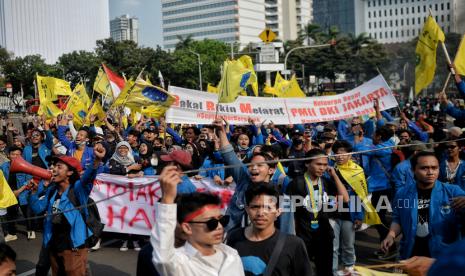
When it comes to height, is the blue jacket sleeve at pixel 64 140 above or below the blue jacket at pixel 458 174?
above

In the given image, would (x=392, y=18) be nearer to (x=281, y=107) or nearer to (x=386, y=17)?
(x=386, y=17)

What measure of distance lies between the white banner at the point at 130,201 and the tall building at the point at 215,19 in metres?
125

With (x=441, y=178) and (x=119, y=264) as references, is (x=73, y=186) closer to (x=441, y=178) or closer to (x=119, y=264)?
(x=119, y=264)

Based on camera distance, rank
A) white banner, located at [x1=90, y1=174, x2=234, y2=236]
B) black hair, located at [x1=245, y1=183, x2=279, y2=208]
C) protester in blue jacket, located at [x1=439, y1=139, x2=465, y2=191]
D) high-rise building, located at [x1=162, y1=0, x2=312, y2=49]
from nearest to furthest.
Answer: black hair, located at [x1=245, y1=183, x2=279, y2=208]
protester in blue jacket, located at [x1=439, y1=139, x2=465, y2=191]
white banner, located at [x1=90, y1=174, x2=234, y2=236]
high-rise building, located at [x1=162, y1=0, x2=312, y2=49]

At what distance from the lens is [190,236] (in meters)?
2.75

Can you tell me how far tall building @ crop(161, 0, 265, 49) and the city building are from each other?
2.52 meters

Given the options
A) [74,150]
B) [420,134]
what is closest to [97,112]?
[74,150]

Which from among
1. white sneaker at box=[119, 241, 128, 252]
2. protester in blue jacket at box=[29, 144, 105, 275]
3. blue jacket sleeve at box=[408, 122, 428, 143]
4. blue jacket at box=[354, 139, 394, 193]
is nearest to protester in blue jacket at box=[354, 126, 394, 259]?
blue jacket at box=[354, 139, 394, 193]

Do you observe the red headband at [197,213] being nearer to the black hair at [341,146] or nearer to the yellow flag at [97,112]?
the black hair at [341,146]

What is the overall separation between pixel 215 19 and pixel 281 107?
437 feet

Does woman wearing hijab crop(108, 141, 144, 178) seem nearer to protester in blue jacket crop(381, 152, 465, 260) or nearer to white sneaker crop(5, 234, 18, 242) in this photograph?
white sneaker crop(5, 234, 18, 242)

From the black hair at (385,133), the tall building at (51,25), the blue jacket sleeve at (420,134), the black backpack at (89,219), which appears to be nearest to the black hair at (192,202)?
the black backpack at (89,219)

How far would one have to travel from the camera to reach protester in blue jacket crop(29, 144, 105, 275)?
4.71m

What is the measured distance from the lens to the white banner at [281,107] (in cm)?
934
